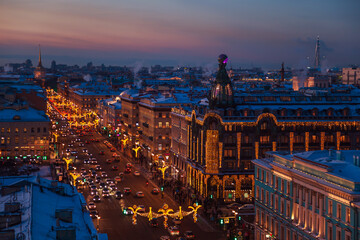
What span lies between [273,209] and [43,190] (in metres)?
21.7

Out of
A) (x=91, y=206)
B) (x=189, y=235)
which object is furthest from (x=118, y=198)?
(x=189, y=235)

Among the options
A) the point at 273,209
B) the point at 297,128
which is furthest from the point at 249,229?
the point at 297,128

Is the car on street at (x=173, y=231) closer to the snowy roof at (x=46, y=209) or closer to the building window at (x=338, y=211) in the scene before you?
the snowy roof at (x=46, y=209)

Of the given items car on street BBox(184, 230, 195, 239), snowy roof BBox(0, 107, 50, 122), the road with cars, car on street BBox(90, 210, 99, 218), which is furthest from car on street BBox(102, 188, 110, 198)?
snowy roof BBox(0, 107, 50, 122)

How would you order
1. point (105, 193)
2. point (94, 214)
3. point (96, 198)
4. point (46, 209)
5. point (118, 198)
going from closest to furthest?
1. point (46, 209)
2. point (94, 214)
3. point (96, 198)
4. point (118, 198)
5. point (105, 193)

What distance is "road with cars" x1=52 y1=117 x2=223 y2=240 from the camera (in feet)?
220

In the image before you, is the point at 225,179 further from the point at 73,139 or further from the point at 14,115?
the point at 73,139

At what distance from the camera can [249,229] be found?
66.6 meters

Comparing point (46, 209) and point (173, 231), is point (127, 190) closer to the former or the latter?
point (173, 231)

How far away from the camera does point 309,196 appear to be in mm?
51031

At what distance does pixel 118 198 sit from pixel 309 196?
127 feet

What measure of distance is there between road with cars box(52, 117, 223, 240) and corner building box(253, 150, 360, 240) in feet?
27.6

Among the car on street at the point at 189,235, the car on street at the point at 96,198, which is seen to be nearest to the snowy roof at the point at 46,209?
the car on street at the point at 189,235

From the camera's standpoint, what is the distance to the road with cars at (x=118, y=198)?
67062mm
